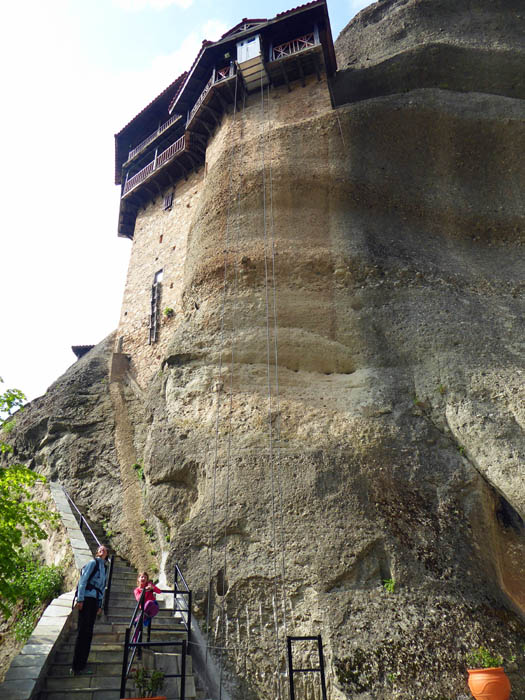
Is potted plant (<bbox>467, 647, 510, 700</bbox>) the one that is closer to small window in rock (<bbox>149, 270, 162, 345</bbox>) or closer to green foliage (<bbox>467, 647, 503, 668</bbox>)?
green foliage (<bbox>467, 647, 503, 668</bbox>)

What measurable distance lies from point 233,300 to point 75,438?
647cm

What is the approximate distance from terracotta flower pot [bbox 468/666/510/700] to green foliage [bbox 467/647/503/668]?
1.32 ft

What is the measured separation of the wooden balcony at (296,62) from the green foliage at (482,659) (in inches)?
603

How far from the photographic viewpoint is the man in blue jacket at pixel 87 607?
18.9 feet

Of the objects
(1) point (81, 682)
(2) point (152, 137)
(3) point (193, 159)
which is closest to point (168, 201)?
(3) point (193, 159)

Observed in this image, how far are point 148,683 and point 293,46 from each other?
56.8 ft

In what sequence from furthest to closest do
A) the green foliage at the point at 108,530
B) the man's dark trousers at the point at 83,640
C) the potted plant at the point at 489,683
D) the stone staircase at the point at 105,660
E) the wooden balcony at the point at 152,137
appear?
the wooden balcony at the point at 152,137, the green foliage at the point at 108,530, the man's dark trousers at the point at 83,640, the stone staircase at the point at 105,660, the potted plant at the point at 489,683

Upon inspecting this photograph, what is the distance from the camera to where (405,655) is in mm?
5879

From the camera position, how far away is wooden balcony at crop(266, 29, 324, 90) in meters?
14.9

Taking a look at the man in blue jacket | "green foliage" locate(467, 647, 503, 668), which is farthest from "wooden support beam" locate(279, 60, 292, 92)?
"green foliage" locate(467, 647, 503, 668)

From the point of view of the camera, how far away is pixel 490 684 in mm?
5199

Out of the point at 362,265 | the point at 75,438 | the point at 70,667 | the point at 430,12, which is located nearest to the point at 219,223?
the point at 362,265

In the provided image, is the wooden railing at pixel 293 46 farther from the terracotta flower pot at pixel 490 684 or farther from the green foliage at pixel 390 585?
the terracotta flower pot at pixel 490 684

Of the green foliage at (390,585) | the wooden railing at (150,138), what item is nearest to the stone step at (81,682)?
the green foliage at (390,585)
